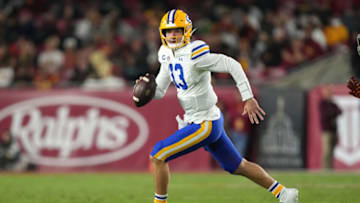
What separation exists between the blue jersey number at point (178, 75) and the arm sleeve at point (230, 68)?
184mm

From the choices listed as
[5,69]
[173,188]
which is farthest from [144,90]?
[5,69]

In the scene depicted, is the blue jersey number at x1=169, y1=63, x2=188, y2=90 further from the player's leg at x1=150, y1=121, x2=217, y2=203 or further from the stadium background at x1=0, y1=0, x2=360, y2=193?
the stadium background at x1=0, y1=0, x2=360, y2=193

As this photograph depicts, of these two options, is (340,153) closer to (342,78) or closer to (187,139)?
(342,78)

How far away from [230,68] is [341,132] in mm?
7615

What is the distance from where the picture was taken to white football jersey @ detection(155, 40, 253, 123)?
5.72 meters

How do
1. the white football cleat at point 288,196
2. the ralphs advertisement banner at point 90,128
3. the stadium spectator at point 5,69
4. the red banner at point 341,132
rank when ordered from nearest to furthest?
the white football cleat at point 288,196 < the red banner at point 341,132 < the ralphs advertisement banner at point 90,128 < the stadium spectator at point 5,69

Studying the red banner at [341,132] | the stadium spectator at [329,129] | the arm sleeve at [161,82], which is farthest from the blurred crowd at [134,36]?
the arm sleeve at [161,82]

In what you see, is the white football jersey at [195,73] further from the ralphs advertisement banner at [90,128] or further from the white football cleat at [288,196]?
the ralphs advertisement banner at [90,128]

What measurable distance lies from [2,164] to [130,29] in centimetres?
431

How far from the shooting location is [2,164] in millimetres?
12836

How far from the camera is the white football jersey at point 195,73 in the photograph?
572 centimetres

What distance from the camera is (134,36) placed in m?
15.0

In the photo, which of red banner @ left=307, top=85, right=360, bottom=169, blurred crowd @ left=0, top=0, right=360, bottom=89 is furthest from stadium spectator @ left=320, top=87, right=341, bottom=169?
blurred crowd @ left=0, top=0, right=360, bottom=89

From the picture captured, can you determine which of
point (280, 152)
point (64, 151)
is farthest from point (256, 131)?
point (64, 151)
